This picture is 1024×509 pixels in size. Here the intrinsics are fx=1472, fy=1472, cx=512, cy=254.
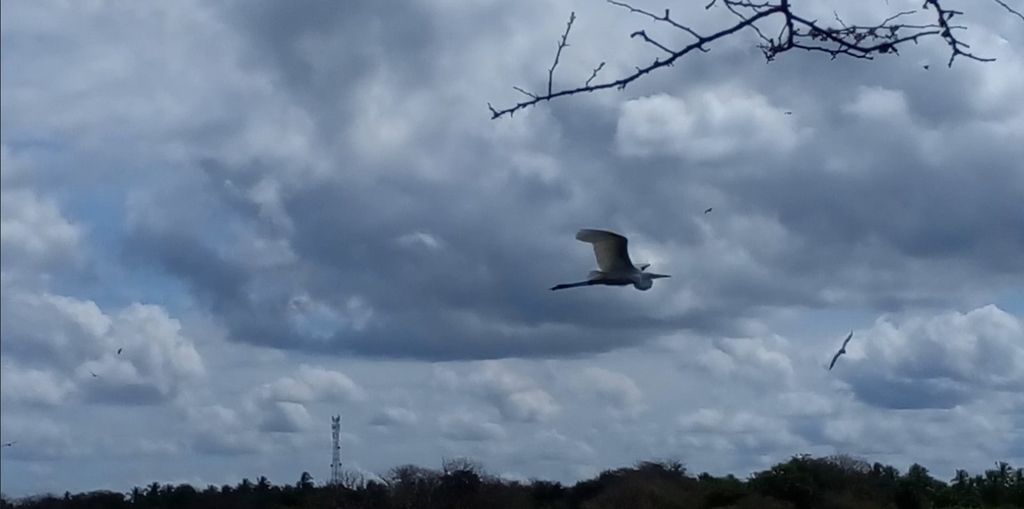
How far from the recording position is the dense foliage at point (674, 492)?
49.4 meters

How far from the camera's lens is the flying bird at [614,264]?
7180 mm

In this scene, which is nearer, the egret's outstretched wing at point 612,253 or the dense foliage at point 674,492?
the egret's outstretched wing at point 612,253

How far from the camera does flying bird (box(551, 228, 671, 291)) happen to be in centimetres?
718

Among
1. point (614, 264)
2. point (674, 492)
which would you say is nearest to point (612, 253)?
point (614, 264)

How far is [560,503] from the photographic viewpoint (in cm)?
5728

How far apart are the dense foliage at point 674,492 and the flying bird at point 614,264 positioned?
4080cm

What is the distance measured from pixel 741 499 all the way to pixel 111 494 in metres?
29.7

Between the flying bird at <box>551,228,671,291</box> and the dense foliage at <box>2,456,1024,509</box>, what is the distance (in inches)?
1606

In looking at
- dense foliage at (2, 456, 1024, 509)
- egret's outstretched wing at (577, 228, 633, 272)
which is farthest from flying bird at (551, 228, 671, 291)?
dense foliage at (2, 456, 1024, 509)

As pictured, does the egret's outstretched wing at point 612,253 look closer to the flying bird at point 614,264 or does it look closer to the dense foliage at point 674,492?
the flying bird at point 614,264

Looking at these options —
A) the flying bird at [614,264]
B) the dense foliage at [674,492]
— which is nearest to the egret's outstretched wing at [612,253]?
the flying bird at [614,264]

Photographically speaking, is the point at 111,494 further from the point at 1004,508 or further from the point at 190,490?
the point at 1004,508

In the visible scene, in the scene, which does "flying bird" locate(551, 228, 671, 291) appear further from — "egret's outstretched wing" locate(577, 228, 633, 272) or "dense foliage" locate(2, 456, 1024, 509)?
"dense foliage" locate(2, 456, 1024, 509)

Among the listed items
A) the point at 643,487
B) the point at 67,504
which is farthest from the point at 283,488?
the point at 643,487
